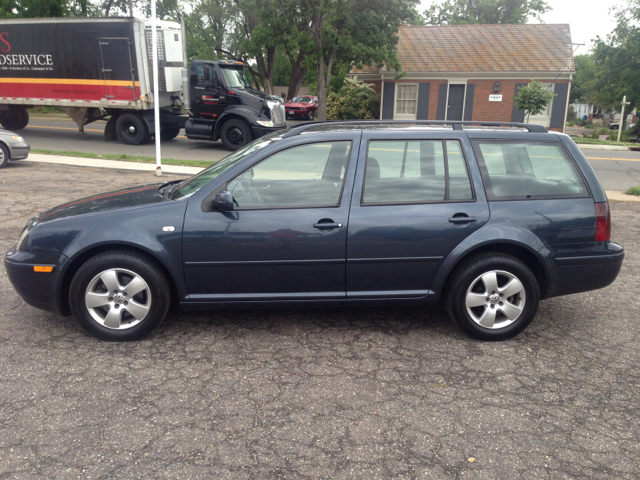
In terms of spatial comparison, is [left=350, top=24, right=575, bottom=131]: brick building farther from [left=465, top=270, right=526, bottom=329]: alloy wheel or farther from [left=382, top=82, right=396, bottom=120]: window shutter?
[left=465, top=270, right=526, bottom=329]: alloy wheel

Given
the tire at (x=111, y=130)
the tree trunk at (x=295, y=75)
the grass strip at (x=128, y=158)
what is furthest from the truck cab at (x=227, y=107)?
the tree trunk at (x=295, y=75)

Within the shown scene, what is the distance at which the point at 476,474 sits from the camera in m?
2.73

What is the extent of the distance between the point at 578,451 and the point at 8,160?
41.9 feet

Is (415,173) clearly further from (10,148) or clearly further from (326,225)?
(10,148)

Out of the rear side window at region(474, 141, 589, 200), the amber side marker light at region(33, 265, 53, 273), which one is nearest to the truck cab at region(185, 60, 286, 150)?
the rear side window at region(474, 141, 589, 200)

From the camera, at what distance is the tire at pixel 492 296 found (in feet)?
13.4

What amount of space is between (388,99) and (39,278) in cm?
2737

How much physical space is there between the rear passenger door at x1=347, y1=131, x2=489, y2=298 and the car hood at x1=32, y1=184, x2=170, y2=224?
1.57 meters

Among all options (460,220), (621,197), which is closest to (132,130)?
(621,197)

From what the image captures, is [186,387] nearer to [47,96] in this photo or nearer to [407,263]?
[407,263]

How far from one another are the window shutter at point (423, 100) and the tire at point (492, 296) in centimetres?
2590

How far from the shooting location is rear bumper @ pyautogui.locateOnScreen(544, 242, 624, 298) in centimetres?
415

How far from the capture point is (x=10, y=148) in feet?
39.3

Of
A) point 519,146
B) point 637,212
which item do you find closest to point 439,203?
point 519,146
